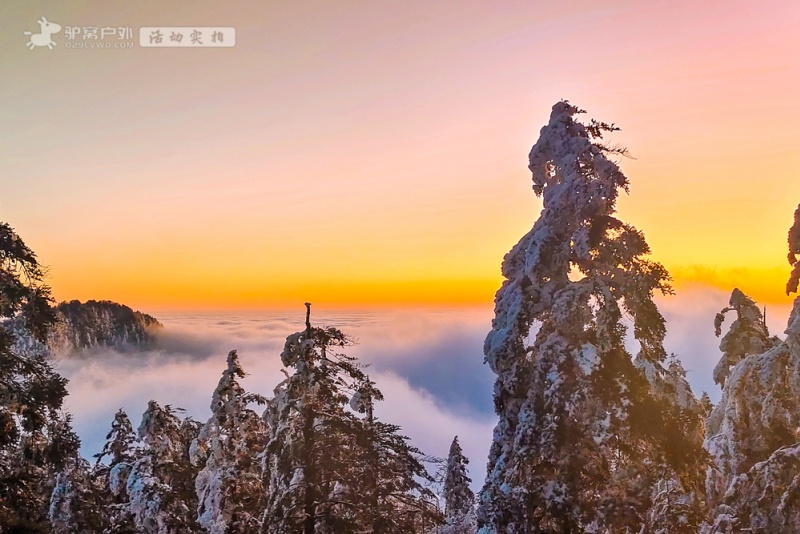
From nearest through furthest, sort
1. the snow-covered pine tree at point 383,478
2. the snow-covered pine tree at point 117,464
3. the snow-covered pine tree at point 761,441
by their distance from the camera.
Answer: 1. the snow-covered pine tree at point 761,441
2. the snow-covered pine tree at point 383,478
3. the snow-covered pine tree at point 117,464

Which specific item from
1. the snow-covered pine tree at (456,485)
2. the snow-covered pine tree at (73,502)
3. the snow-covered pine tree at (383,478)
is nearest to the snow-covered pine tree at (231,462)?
the snow-covered pine tree at (383,478)

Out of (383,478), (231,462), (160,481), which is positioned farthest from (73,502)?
(383,478)

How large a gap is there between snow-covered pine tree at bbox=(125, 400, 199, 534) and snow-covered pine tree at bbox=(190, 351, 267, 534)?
953mm

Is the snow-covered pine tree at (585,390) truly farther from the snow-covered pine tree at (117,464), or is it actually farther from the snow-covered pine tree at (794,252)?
the snow-covered pine tree at (117,464)

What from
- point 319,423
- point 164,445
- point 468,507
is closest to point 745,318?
point 319,423

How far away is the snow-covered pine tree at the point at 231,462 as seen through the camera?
55.0 feet

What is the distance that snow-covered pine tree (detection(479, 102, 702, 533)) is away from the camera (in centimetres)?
962

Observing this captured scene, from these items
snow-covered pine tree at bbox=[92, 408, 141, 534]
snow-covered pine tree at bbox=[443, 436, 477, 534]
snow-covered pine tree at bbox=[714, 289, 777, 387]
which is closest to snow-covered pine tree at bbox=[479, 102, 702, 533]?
snow-covered pine tree at bbox=[714, 289, 777, 387]

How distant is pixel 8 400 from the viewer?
A: 941 centimetres

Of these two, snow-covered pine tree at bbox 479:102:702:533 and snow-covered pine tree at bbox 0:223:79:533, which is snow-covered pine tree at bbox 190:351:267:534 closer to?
snow-covered pine tree at bbox 0:223:79:533

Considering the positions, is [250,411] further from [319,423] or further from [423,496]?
[423,496]

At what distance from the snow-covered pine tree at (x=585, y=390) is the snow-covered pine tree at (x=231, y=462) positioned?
30.4ft

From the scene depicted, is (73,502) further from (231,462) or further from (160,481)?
(231,462)

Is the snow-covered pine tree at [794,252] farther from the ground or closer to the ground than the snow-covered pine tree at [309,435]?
farther from the ground
